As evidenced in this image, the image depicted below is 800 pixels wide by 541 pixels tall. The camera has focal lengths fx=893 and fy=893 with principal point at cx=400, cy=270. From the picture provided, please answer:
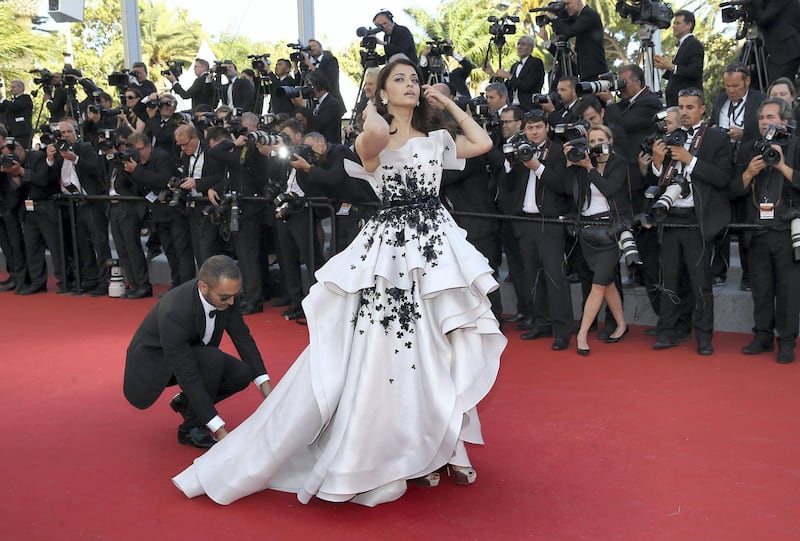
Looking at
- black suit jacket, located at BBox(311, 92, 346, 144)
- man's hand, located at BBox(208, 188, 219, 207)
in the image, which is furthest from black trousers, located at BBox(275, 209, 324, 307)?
black suit jacket, located at BBox(311, 92, 346, 144)

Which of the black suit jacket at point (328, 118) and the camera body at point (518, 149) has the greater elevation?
the black suit jacket at point (328, 118)

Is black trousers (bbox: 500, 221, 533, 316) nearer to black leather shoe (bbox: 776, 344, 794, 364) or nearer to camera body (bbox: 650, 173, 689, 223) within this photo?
camera body (bbox: 650, 173, 689, 223)

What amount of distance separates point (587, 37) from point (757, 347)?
317 centimetres

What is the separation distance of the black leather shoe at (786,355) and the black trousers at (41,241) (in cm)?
638

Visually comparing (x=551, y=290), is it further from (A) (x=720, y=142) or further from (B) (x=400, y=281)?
(B) (x=400, y=281)

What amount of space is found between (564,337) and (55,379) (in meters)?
3.17

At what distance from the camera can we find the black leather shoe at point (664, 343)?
5.66 m

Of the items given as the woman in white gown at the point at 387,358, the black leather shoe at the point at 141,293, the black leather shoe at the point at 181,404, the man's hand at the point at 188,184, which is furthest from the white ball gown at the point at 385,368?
the black leather shoe at the point at 141,293

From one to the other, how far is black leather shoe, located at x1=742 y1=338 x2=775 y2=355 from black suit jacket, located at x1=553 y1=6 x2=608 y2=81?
291cm

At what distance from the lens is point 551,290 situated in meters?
5.87

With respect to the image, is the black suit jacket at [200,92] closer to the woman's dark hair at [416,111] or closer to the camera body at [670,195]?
the camera body at [670,195]

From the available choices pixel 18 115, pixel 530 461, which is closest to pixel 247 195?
pixel 530 461

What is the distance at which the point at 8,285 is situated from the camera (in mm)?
8992

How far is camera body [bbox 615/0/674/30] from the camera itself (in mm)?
6754
